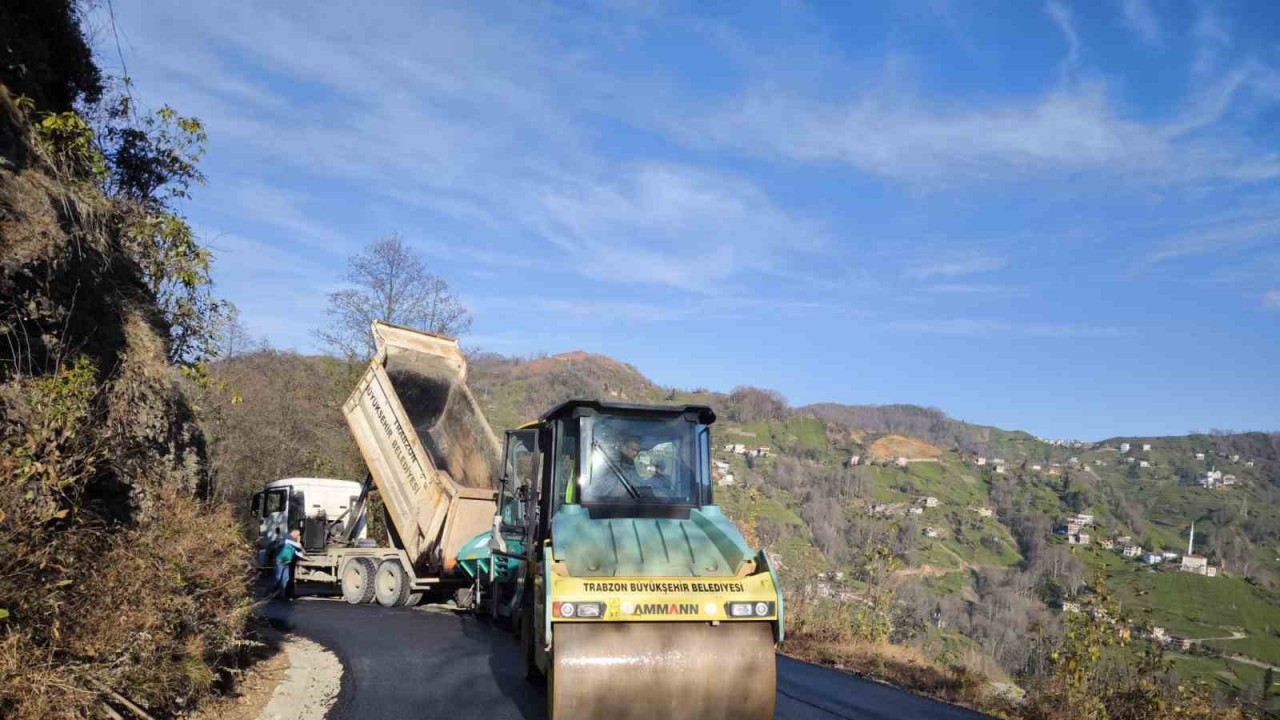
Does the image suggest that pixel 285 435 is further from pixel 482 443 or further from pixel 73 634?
pixel 73 634

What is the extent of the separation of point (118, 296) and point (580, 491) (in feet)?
15.2

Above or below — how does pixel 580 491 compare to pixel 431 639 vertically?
above

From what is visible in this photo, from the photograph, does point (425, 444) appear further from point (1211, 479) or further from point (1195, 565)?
point (1211, 479)

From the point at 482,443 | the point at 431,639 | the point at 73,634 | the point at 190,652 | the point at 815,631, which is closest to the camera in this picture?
the point at 73,634

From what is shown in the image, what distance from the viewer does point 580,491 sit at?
7.43 m

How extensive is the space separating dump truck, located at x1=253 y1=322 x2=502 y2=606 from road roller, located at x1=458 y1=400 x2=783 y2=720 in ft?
17.1

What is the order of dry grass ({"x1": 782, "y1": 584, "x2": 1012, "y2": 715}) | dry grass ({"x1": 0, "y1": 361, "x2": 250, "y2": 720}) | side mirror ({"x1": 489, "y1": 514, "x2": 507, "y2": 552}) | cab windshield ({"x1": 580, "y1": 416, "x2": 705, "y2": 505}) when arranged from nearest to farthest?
dry grass ({"x1": 0, "y1": 361, "x2": 250, "y2": 720}) < cab windshield ({"x1": 580, "y1": 416, "x2": 705, "y2": 505}) < dry grass ({"x1": 782, "y1": 584, "x2": 1012, "y2": 715}) < side mirror ({"x1": 489, "y1": 514, "x2": 507, "y2": 552})

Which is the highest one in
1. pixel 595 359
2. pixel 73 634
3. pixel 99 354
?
pixel 595 359

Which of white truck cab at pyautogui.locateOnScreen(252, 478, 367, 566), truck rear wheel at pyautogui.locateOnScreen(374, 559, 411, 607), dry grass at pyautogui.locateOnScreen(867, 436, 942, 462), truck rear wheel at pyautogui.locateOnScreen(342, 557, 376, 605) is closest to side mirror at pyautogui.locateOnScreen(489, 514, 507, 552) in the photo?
truck rear wheel at pyautogui.locateOnScreen(374, 559, 411, 607)

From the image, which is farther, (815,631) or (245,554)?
(815,631)

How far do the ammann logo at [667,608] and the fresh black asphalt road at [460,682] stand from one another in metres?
→ 1.69

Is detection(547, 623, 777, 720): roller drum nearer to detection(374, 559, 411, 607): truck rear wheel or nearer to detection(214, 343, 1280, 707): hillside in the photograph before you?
detection(214, 343, 1280, 707): hillside

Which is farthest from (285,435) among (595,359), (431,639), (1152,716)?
(595,359)

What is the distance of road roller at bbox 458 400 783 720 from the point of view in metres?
5.90
